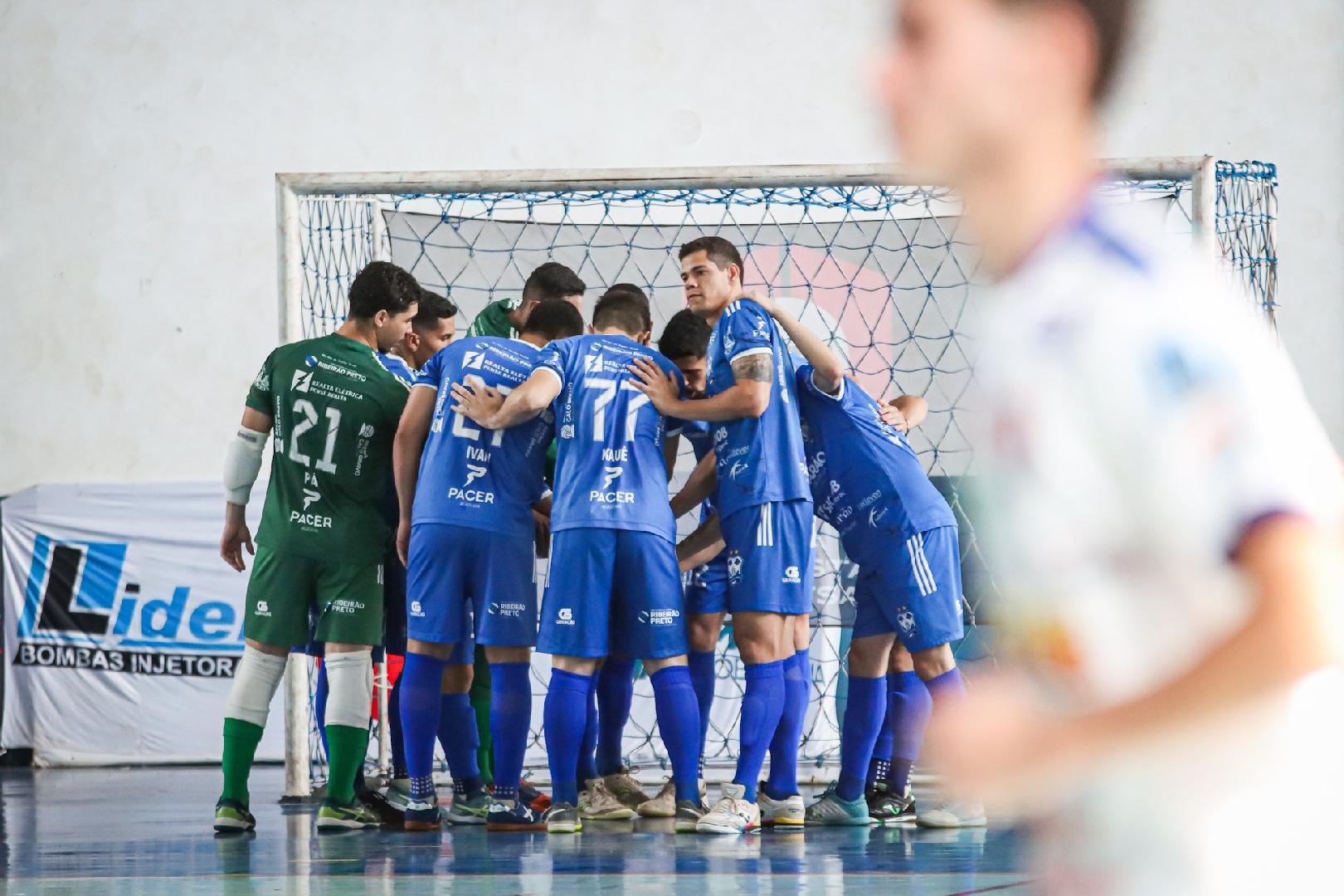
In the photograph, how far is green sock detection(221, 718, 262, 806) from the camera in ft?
15.1

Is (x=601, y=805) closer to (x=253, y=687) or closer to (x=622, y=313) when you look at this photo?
(x=253, y=687)

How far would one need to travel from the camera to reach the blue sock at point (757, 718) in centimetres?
455

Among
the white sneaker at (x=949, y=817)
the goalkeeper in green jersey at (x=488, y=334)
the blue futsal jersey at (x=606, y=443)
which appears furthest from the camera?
the goalkeeper in green jersey at (x=488, y=334)

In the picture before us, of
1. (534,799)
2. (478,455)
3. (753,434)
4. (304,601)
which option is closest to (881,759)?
(534,799)

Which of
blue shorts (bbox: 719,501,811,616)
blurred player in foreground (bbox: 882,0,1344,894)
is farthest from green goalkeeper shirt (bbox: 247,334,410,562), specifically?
blurred player in foreground (bbox: 882,0,1344,894)

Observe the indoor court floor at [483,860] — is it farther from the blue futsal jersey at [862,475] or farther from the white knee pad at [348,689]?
the blue futsal jersey at [862,475]

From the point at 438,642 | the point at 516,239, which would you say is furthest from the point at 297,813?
the point at 516,239

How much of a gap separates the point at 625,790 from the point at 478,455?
1477 millimetres

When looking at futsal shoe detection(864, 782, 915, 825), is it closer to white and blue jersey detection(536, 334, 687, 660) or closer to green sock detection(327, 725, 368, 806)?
white and blue jersey detection(536, 334, 687, 660)

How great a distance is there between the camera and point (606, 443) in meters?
4.71

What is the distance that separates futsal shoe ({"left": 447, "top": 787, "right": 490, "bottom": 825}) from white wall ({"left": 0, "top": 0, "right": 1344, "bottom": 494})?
19.3 ft

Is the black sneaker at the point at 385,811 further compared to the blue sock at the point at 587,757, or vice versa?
the blue sock at the point at 587,757

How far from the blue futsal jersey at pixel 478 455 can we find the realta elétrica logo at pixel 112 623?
4.78 metres

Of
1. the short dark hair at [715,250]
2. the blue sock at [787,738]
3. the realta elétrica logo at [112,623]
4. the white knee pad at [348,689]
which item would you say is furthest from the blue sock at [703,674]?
the realta elétrica logo at [112,623]
